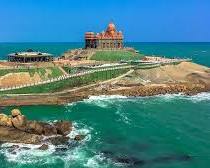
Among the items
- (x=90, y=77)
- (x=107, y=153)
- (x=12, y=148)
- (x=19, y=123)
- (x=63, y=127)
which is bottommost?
(x=107, y=153)

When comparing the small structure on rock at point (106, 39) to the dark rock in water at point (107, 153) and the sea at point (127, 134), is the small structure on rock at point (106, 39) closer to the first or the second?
the sea at point (127, 134)

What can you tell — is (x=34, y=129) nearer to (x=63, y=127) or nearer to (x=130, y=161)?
(x=63, y=127)

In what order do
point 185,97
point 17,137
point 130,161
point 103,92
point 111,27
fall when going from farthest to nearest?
point 111,27, point 103,92, point 185,97, point 17,137, point 130,161

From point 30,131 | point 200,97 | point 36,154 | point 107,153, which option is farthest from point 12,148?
point 200,97

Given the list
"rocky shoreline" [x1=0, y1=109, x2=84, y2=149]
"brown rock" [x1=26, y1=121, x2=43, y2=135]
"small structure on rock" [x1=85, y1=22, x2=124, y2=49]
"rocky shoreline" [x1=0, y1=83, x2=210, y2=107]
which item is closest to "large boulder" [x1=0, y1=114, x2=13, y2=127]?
"rocky shoreline" [x1=0, y1=109, x2=84, y2=149]

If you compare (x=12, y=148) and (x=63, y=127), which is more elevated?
(x=63, y=127)

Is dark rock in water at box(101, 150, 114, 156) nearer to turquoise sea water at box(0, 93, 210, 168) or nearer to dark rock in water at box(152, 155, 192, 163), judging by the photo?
turquoise sea water at box(0, 93, 210, 168)
